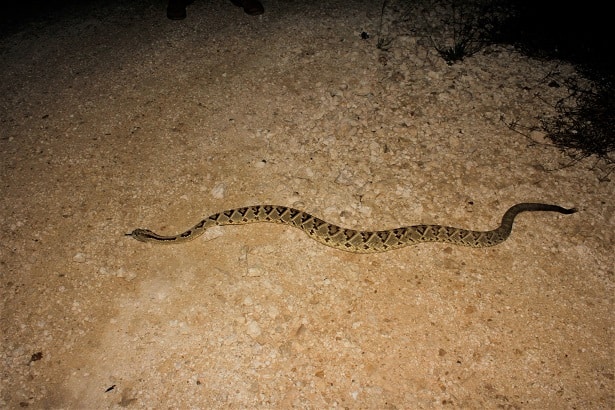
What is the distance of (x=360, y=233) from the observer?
5227mm

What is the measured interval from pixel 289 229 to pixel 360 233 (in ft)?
3.24

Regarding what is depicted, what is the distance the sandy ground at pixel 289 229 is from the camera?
13.8 ft

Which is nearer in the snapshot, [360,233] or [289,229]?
[360,233]

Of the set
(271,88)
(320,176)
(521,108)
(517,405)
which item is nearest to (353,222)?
(320,176)

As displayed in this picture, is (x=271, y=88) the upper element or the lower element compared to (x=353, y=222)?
upper

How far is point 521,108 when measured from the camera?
6832 millimetres

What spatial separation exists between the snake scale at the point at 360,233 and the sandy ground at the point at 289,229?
0.14 meters

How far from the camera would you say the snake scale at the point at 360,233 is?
16.9 ft

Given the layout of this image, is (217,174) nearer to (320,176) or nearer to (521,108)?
(320,176)

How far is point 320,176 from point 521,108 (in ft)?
12.1

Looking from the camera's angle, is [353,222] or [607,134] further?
[607,134]

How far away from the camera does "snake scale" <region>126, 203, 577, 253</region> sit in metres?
5.16

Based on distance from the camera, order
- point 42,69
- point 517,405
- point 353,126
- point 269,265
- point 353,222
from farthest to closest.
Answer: point 42,69 < point 353,126 < point 353,222 < point 269,265 < point 517,405

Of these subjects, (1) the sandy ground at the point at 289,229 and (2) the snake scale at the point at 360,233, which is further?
(2) the snake scale at the point at 360,233
